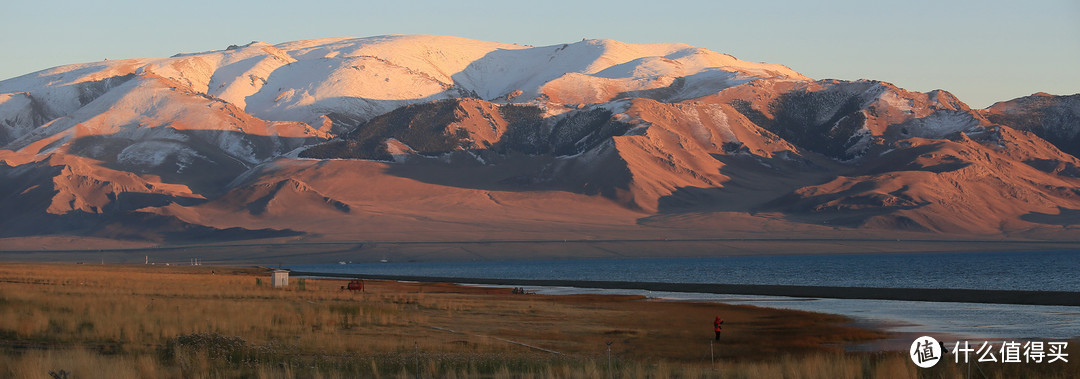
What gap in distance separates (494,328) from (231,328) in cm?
1241

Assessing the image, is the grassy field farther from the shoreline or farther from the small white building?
the shoreline

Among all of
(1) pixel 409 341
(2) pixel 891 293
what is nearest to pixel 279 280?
(2) pixel 891 293

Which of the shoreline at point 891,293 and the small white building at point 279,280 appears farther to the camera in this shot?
the small white building at point 279,280

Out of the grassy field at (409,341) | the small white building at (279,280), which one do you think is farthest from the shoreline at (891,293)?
the small white building at (279,280)

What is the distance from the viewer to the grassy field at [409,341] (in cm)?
3034

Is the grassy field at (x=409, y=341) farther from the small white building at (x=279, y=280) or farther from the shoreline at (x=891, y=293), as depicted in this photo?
the shoreline at (x=891, y=293)

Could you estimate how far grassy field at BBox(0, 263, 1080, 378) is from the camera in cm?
3034

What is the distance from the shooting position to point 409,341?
4153 cm

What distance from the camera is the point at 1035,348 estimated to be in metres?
36.9

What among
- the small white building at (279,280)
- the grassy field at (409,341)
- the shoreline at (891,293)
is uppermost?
the small white building at (279,280)

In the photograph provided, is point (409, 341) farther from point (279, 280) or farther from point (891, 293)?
point (891, 293)

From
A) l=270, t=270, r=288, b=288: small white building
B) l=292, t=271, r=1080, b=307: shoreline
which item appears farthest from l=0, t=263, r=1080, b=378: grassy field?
l=292, t=271, r=1080, b=307: shoreline

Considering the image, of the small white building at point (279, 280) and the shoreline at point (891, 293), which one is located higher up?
the small white building at point (279, 280)

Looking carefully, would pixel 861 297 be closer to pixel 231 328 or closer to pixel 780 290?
pixel 780 290
